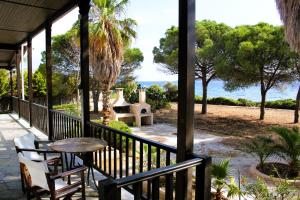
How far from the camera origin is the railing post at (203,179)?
7.22 feet

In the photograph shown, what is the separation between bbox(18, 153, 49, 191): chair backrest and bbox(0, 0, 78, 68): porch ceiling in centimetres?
279

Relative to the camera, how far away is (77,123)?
478 centimetres

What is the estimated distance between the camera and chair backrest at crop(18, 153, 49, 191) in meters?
2.55

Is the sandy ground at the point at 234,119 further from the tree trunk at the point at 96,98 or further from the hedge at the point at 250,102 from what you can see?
the tree trunk at the point at 96,98

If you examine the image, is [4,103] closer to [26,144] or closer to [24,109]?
[24,109]

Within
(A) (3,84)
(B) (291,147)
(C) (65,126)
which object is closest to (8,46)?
(C) (65,126)

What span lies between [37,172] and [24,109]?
7862 millimetres

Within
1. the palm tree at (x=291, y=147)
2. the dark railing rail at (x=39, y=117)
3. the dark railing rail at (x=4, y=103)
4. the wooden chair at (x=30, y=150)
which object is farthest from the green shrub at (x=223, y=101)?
the wooden chair at (x=30, y=150)

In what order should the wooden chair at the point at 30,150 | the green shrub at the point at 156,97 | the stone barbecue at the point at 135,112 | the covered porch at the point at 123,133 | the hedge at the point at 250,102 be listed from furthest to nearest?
the green shrub at the point at 156,97
the hedge at the point at 250,102
the stone barbecue at the point at 135,112
the wooden chair at the point at 30,150
the covered porch at the point at 123,133

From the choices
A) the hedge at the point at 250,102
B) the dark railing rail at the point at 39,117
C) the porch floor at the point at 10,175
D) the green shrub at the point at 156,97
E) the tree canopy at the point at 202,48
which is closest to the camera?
the porch floor at the point at 10,175

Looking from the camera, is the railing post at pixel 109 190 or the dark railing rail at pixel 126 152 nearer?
the railing post at pixel 109 190

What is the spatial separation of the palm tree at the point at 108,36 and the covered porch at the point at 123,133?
1920mm

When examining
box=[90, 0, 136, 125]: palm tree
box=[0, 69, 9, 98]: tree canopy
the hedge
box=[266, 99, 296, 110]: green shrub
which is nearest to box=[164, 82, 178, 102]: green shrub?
the hedge

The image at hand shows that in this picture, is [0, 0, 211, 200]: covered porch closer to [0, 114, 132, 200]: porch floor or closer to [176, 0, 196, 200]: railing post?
[176, 0, 196, 200]: railing post
